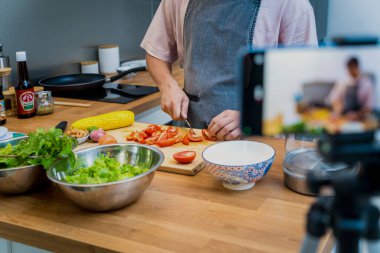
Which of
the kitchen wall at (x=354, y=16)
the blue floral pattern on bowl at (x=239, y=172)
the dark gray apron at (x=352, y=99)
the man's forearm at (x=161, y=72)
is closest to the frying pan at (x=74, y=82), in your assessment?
the man's forearm at (x=161, y=72)

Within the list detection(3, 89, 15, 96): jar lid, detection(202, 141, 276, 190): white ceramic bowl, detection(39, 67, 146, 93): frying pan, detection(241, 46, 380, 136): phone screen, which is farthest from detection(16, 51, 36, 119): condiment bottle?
detection(241, 46, 380, 136): phone screen

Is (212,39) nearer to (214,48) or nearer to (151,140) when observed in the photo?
(214,48)

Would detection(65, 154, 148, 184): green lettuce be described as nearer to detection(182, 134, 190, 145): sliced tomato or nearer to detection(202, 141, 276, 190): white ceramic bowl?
detection(202, 141, 276, 190): white ceramic bowl

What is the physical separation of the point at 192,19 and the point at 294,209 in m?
0.97

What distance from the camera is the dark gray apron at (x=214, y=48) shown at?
5.49 ft

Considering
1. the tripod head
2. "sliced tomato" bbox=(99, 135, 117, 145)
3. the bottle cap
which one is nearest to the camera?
the tripod head

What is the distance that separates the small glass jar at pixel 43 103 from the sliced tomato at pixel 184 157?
84 centimetres

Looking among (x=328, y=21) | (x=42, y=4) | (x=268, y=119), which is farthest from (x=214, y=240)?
(x=328, y=21)

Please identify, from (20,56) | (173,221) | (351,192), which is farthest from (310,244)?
(20,56)

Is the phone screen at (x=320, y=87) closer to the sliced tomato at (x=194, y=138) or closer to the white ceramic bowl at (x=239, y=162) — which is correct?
the white ceramic bowl at (x=239, y=162)

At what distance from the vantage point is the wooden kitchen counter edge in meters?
0.91

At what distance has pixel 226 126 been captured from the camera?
56.6 inches

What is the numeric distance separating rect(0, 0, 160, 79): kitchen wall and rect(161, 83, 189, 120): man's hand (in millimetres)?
959

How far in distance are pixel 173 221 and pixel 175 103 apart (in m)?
0.70
